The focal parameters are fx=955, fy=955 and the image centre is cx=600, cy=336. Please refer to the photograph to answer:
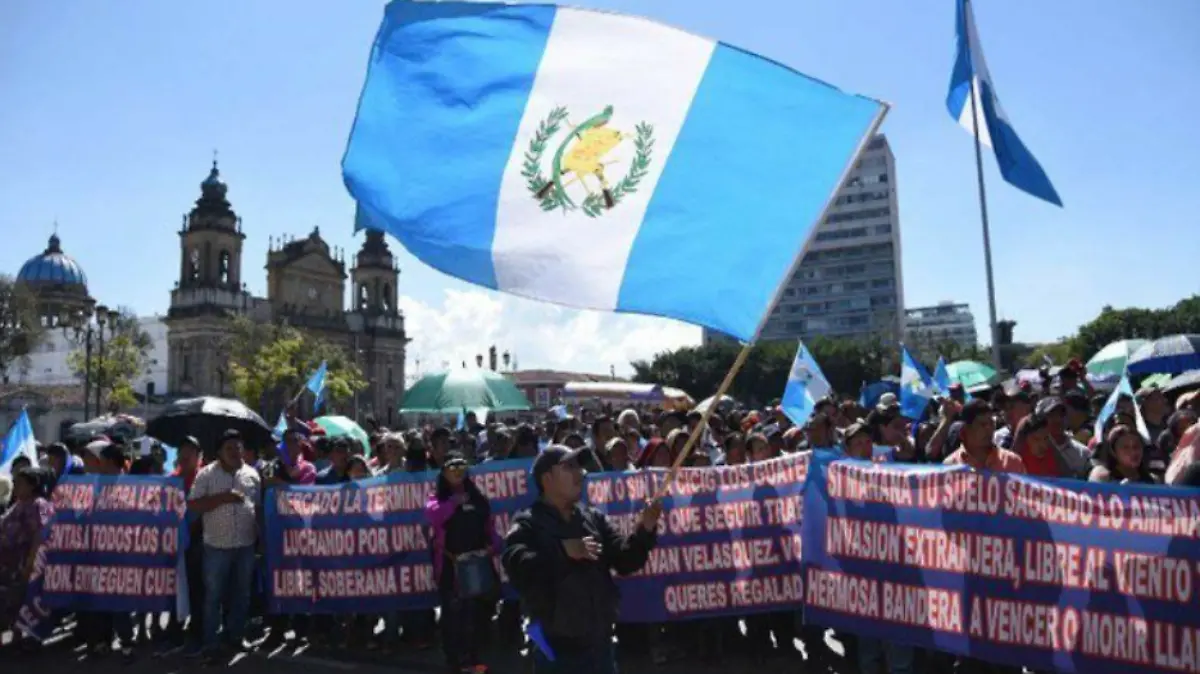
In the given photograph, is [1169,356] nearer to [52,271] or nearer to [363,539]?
[363,539]

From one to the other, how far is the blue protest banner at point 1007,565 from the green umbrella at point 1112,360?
15.4 metres

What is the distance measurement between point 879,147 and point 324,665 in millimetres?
131118

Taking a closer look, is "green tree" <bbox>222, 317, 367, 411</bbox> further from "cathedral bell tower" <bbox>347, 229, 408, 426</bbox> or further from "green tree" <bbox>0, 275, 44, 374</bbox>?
"cathedral bell tower" <bbox>347, 229, 408, 426</bbox>

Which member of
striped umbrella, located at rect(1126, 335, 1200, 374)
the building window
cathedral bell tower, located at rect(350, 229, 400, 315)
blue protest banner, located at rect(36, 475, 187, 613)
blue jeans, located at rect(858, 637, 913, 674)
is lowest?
blue jeans, located at rect(858, 637, 913, 674)

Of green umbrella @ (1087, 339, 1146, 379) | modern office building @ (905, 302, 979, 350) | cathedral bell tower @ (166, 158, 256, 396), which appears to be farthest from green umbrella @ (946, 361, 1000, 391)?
modern office building @ (905, 302, 979, 350)

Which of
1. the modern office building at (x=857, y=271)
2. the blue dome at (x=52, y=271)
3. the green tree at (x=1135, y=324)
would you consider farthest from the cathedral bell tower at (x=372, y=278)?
the green tree at (x=1135, y=324)

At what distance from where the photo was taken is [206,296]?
7925 centimetres

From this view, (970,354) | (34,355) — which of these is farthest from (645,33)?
(34,355)

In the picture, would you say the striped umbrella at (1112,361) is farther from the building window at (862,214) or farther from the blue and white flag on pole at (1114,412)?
the building window at (862,214)

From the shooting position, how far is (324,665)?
7.80 metres

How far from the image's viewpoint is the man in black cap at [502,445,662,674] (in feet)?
13.5

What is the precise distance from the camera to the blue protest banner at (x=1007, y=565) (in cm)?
494

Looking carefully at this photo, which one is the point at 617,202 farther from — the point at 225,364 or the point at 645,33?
the point at 225,364

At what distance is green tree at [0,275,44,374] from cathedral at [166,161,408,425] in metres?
15.6
